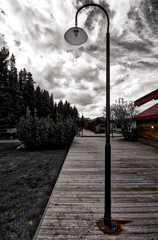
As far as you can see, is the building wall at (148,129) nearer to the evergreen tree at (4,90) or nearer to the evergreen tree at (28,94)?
the evergreen tree at (4,90)

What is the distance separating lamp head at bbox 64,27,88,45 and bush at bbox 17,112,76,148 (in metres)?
7.58

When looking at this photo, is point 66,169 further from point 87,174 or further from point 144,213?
point 144,213

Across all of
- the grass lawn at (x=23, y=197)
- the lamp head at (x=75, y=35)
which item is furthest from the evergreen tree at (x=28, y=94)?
the lamp head at (x=75, y=35)

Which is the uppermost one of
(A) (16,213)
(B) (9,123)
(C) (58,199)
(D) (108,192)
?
(B) (9,123)

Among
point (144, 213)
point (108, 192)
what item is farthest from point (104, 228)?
point (144, 213)

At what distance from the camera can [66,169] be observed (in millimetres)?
4789

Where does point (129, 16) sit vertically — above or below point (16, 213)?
above

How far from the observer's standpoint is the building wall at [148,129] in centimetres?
942

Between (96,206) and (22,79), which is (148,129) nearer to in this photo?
(96,206)

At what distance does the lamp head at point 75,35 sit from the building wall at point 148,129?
30.8 feet

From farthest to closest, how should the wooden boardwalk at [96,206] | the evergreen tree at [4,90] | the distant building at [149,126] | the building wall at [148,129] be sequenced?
the evergreen tree at [4,90], the building wall at [148,129], the distant building at [149,126], the wooden boardwalk at [96,206]

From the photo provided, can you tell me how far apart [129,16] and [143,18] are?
52.6 inches

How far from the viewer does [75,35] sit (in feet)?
8.35

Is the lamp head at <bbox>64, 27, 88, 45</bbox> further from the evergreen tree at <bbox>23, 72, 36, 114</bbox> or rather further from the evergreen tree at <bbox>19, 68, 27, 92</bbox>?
the evergreen tree at <bbox>19, 68, 27, 92</bbox>
